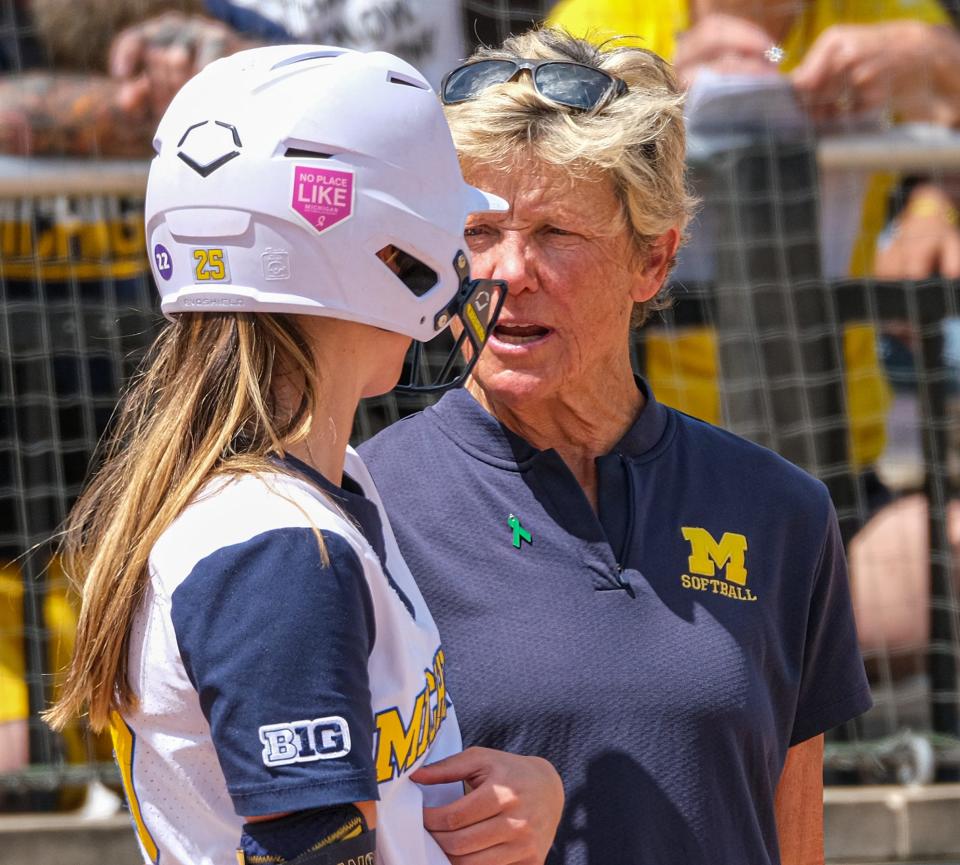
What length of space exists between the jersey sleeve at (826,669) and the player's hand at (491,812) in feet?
2.30

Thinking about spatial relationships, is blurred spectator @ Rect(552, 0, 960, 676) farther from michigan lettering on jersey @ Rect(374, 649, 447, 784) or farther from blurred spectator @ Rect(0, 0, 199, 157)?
michigan lettering on jersey @ Rect(374, 649, 447, 784)

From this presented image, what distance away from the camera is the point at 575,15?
13.6 feet

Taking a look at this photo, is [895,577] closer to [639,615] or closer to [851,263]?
[851,263]

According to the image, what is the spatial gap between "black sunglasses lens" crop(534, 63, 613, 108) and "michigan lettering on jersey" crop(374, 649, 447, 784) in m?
0.90

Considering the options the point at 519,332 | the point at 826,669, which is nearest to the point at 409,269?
the point at 519,332

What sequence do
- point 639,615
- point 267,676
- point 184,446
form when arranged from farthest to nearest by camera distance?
point 639,615 → point 184,446 → point 267,676

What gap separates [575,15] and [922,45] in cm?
104

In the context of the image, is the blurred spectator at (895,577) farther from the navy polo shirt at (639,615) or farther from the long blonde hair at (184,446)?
the long blonde hair at (184,446)

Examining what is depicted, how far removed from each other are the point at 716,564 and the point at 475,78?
2.62 ft

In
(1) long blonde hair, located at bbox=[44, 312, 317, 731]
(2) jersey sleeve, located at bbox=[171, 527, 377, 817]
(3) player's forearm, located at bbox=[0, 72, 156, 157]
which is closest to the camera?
(2) jersey sleeve, located at bbox=[171, 527, 377, 817]

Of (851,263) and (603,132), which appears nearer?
(603,132)

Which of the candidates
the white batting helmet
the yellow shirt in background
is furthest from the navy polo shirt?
the yellow shirt in background

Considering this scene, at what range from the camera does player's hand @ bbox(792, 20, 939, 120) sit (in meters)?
4.20

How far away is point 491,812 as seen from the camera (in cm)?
150
